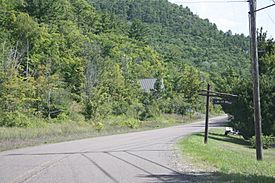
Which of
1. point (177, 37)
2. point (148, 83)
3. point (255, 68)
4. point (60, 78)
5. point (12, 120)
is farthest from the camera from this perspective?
point (177, 37)

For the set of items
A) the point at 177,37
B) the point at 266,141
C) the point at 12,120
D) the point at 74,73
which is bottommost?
the point at 266,141

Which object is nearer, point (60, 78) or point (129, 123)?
point (129, 123)

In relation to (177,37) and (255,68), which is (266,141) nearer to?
(255,68)

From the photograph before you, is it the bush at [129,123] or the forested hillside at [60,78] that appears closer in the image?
the forested hillside at [60,78]

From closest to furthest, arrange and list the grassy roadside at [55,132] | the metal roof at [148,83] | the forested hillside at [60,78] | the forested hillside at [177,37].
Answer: the grassy roadside at [55,132], the forested hillside at [60,78], the metal roof at [148,83], the forested hillside at [177,37]

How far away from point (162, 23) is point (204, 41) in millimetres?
20055

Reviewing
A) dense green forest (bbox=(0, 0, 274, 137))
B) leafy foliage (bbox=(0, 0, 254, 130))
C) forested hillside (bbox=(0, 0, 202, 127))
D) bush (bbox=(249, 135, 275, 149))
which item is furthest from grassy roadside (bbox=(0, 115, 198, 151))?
bush (bbox=(249, 135, 275, 149))

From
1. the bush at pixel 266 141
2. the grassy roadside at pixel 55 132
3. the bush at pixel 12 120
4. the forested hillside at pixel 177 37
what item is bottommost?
the bush at pixel 266 141

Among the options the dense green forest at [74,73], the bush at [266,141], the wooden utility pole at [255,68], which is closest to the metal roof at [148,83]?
the dense green forest at [74,73]

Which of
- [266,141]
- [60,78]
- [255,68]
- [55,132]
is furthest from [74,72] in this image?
[255,68]

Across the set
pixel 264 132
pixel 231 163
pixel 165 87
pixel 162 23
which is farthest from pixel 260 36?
pixel 162 23

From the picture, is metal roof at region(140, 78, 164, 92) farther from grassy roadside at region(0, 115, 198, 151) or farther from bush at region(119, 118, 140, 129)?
bush at region(119, 118, 140, 129)

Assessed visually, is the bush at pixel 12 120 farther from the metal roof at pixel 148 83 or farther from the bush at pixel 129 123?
the metal roof at pixel 148 83

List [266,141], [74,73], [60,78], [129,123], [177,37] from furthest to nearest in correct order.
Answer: [177,37] → [74,73] → [60,78] → [129,123] → [266,141]
